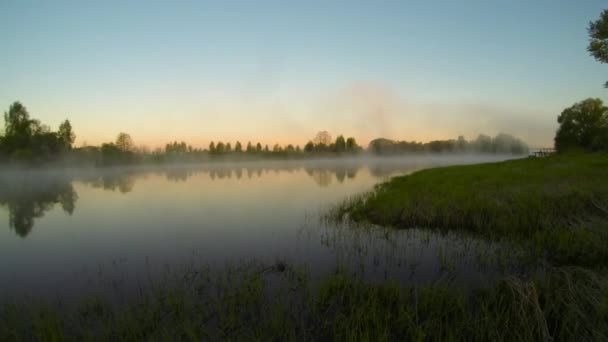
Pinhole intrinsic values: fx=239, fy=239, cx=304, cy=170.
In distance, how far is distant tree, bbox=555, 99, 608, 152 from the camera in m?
48.8

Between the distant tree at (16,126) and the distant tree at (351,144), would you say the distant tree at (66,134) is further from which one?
the distant tree at (351,144)

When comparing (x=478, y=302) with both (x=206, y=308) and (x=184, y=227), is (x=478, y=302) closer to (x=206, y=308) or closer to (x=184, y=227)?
(x=206, y=308)

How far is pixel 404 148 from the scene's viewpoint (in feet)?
518

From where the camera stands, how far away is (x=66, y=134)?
73.7 metres

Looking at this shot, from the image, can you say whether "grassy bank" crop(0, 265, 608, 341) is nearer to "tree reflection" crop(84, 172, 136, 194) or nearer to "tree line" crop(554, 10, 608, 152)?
"tree reflection" crop(84, 172, 136, 194)

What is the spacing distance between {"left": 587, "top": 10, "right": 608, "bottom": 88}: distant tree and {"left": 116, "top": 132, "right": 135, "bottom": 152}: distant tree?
4714 inches

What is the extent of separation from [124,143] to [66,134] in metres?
22.0

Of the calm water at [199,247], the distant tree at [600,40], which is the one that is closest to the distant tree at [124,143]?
the calm water at [199,247]

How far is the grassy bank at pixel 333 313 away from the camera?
12.0 feet

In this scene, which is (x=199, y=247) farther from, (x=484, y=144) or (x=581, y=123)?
(x=484, y=144)

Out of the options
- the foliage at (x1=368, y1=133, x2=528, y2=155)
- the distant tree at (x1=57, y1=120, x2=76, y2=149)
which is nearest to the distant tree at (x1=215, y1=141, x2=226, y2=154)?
the distant tree at (x1=57, y1=120, x2=76, y2=149)

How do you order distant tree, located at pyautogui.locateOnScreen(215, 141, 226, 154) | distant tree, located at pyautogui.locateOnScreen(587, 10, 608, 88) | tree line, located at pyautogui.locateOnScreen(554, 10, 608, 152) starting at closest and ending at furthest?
distant tree, located at pyautogui.locateOnScreen(587, 10, 608, 88)
tree line, located at pyautogui.locateOnScreen(554, 10, 608, 152)
distant tree, located at pyautogui.locateOnScreen(215, 141, 226, 154)

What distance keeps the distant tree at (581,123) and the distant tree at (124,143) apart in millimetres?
135422

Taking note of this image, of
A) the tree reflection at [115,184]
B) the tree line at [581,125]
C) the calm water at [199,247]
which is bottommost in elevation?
the calm water at [199,247]
